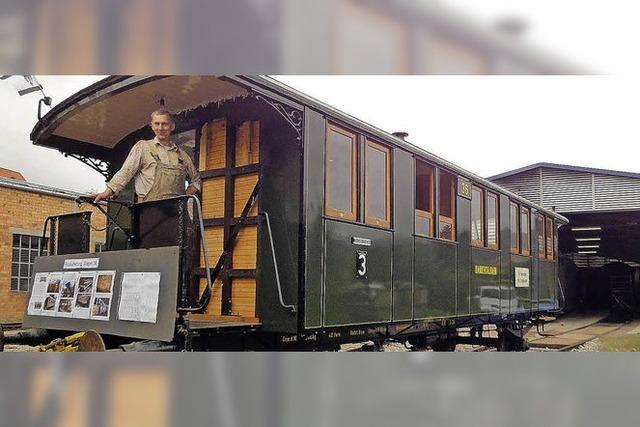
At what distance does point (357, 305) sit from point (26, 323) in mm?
1885

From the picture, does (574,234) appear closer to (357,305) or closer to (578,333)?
(578,333)

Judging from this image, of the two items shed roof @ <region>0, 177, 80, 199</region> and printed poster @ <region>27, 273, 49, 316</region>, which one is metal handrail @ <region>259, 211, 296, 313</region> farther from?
printed poster @ <region>27, 273, 49, 316</region>

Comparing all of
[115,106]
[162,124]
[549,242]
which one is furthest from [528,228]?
[115,106]

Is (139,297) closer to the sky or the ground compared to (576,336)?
closer to the sky

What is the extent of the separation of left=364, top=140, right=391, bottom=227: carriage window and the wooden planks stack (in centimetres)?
72

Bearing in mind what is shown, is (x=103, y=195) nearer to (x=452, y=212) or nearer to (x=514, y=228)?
(x=452, y=212)

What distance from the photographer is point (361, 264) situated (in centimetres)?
361

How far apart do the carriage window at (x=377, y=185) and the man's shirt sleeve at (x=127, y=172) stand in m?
1.37

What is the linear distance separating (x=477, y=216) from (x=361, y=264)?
149 centimetres

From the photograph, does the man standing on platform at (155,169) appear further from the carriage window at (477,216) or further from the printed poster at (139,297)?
the carriage window at (477,216)

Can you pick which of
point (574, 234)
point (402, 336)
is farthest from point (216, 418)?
point (574, 234)

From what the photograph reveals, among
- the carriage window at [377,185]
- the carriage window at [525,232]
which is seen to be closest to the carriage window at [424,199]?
the carriage window at [377,185]

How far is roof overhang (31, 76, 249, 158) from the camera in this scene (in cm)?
326

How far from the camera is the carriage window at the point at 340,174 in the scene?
351 cm
